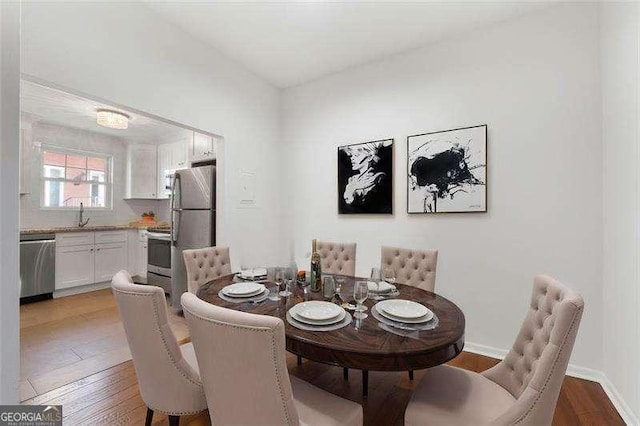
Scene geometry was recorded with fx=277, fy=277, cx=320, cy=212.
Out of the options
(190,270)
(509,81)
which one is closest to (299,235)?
(190,270)

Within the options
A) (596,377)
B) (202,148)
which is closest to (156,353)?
(596,377)

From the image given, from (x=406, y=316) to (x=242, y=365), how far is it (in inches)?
29.7

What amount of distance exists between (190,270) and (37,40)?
1.77 metres

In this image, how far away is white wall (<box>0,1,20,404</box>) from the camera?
2.02 ft

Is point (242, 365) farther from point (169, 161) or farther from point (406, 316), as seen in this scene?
point (169, 161)

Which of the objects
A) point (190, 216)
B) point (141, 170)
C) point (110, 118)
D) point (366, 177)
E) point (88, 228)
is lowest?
point (88, 228)

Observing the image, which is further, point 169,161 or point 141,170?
point 141,170

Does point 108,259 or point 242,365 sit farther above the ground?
point 242,365

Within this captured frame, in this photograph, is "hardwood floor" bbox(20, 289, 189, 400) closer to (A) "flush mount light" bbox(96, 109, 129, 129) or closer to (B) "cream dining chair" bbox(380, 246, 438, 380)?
(B) "cream dining chair" bbox(380, 246, 438, 380)

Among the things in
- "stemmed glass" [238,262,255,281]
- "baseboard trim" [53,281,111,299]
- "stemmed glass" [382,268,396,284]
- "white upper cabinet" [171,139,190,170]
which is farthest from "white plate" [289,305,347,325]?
"baseboard trim" [53,281,111,299]

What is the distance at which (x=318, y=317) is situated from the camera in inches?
48.9

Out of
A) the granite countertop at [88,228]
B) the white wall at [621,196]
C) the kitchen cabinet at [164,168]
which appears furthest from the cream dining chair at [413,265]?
the kitchen cabinet at [164,168]

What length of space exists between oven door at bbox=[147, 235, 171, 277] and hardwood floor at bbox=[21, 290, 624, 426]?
3.02 ft

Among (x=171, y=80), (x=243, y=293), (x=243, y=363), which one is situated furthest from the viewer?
(x=171, y=80)
